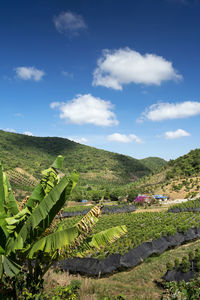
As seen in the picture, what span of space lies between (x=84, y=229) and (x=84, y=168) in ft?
344

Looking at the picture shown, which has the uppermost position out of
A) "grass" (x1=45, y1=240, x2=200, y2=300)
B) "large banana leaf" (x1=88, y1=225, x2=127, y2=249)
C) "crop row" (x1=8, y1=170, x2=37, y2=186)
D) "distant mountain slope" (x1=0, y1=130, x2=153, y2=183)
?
"distant mountain slope" (x1=0, y1=130, x2=153, y2=183)

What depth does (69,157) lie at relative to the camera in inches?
4818

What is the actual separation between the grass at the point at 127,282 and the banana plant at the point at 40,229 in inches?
71.1

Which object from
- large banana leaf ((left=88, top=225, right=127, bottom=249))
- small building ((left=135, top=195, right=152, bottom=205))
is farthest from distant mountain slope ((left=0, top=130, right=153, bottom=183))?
large banana leaf ((left=88, top=225, right=127, bottom=249))

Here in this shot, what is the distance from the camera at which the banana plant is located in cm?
469

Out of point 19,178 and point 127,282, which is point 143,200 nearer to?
point 127,282

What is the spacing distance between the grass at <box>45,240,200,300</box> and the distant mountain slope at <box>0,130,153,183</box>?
254ft

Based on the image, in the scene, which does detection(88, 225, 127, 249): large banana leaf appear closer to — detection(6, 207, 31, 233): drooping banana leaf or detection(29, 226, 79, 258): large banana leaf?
detection(29, 226, 79, 258): large banana leaf

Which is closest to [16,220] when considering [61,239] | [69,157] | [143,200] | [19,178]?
[61,239]

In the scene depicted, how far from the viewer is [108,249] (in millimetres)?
15844

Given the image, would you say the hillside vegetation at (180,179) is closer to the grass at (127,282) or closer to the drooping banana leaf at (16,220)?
the grass at (127,282)

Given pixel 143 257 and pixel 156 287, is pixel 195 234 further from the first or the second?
pixel 156 287

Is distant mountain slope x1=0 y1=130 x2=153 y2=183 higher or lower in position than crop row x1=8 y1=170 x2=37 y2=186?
higher

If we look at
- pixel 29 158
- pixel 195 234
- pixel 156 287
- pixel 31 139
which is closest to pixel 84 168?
pixel 29 158
